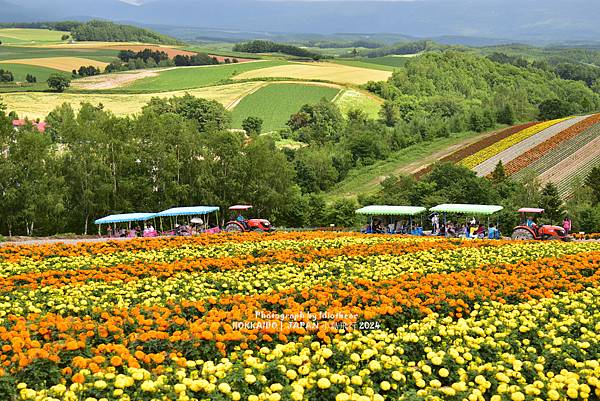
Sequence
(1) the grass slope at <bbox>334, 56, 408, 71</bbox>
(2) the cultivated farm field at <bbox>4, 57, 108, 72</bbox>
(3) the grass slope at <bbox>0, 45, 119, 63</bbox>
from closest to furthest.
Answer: (2) the cultivated farm field at <bbox>4, 57, 108, 72</bbox>, (3) the grass slope at <bbox>0, 45, 119, 63</bbox>, (1) the grass slope at <bbox>334, 56, 408, 71</bbox>

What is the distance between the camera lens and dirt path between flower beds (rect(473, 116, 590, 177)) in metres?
67.2

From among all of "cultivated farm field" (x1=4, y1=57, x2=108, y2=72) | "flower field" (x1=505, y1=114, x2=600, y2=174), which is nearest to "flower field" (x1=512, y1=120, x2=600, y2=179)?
"flower field" (x1=505, y1=114, x2=600, y2=174)

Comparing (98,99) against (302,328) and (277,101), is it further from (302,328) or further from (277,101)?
(302,328)

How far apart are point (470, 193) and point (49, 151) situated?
2724 centimetres

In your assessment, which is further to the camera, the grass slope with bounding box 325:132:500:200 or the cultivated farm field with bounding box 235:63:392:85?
the cultivated farm field with bounding box 235:63:392:85

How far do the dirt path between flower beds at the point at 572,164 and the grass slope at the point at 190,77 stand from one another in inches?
3191

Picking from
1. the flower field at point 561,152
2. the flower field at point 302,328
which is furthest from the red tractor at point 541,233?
the flower field at point 561,152

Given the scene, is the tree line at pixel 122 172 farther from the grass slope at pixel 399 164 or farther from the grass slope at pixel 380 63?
the grass slope at pixel 380 63

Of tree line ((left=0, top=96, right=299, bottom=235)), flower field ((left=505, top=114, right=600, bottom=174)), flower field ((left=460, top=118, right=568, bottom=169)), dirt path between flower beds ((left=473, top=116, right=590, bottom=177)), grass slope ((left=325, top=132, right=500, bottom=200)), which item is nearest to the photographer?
tree line ((left=0, top=96, right=299, bottom=235))

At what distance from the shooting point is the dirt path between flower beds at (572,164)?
6009 cm

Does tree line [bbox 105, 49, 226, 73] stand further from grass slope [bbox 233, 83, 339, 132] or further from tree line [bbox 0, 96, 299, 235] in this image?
tree line [bbox 0, 96, 299, 235]

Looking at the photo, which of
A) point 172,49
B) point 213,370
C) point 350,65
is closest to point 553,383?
point 213,370

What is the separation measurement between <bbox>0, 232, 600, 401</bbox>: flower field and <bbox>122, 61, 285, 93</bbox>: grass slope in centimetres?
11083

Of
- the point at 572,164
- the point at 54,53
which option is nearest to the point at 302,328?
the point at 572,164
